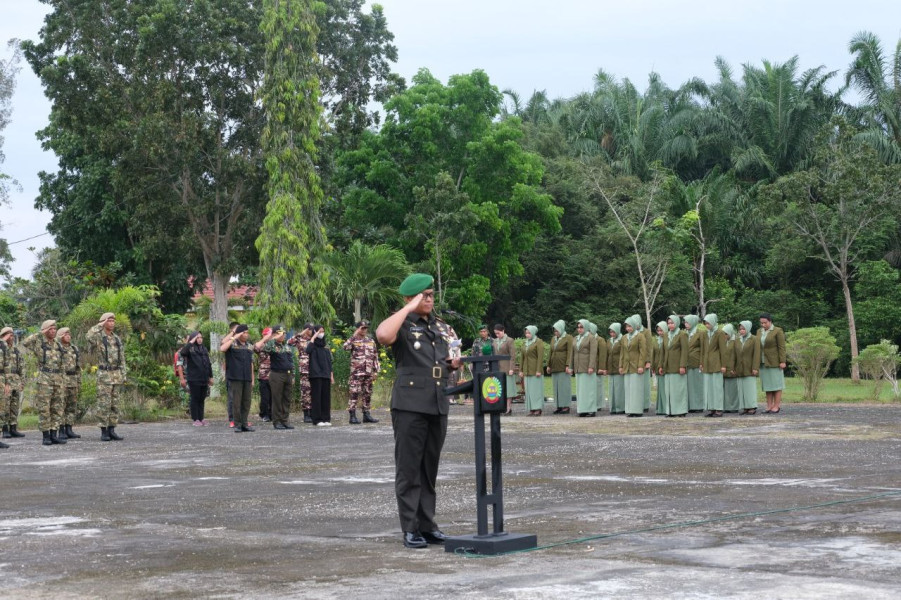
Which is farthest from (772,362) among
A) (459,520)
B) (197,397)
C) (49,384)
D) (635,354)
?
(459,520)

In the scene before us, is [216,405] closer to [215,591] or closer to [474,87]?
[474,87]

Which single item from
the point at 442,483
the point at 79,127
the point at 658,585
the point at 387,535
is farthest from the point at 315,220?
the point at 658,585

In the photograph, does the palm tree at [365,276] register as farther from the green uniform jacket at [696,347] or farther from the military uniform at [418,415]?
the military uniform at [418,415]

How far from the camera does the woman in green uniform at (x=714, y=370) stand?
22.8 metres

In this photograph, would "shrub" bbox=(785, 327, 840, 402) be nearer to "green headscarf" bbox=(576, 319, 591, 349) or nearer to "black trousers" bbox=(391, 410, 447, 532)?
"green headscarf" bbox=(576, 319, 591, 349)

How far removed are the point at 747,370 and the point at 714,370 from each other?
594mm

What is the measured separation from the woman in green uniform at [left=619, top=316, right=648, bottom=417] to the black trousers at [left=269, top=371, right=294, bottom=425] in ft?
21.6

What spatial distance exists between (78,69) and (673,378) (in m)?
24.2

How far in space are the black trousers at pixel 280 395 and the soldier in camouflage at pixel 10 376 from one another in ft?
13.6

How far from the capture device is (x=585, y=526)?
8516mm

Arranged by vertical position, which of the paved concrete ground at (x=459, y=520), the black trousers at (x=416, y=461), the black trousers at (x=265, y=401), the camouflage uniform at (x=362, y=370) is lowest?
the paved concrete ground at (x=459, y=520)

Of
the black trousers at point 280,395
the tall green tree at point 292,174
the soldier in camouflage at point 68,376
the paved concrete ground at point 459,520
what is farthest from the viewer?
the tall green tree at point 292,174

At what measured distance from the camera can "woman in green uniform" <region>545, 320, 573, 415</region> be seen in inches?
1000

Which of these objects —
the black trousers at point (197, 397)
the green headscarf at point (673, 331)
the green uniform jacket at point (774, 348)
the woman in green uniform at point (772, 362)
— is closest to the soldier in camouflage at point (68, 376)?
the black trousers at point (197, 397)
